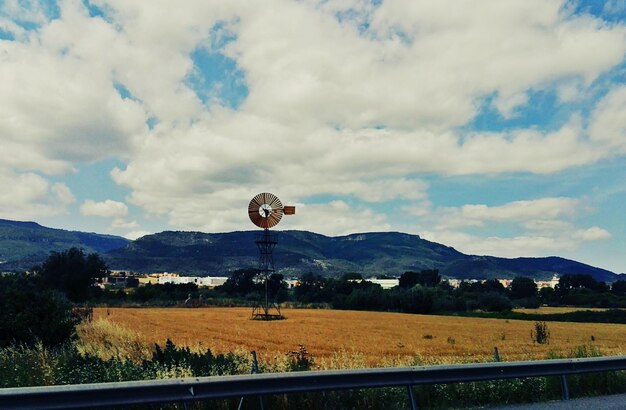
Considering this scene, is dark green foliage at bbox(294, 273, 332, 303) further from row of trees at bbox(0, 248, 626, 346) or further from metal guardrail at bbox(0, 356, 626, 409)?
metal guardrail at bbox(0, 356, 626, 409)

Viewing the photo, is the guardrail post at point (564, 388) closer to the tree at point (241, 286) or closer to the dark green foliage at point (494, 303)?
the dark green foliage at point (494, 303)

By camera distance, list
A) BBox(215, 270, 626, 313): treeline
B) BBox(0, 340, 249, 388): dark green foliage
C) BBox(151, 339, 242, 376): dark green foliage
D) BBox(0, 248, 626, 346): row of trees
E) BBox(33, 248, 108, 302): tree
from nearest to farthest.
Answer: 1. BBox(0, 340, 249, 388): dark green foliage
2. BBox(151, 339, 242, 376): dark green foliage
3. BBox(33, 248, 108, 302): tree
4. BBox(0, 248, 626, 346): row of trees
5. BBox(215, 270, 626, 313): treeline

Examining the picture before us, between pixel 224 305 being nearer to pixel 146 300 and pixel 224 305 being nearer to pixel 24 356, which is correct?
pixel 146 300

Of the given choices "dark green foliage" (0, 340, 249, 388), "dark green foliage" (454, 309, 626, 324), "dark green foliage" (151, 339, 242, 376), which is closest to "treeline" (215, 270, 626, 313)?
"dark green foliage" (454, 309, 626, 324)

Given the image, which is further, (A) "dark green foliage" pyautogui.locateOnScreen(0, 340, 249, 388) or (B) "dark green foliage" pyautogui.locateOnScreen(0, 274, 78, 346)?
(B) "dark green foliage" pyautogui.locateOnScreen(0, 274, 78, 346)

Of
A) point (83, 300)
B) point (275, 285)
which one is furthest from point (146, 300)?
point (275, 285)

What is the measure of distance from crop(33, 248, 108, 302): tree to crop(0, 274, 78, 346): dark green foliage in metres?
62.1

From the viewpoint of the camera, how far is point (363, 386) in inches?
313

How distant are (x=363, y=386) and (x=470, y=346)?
28.8 metres

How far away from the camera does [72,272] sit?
80500 mm

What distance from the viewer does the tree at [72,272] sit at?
7950 cm

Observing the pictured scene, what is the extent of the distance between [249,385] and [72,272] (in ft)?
265

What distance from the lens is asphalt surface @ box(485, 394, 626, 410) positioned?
937 cm

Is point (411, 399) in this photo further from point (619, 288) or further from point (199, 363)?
point (619, 288)
